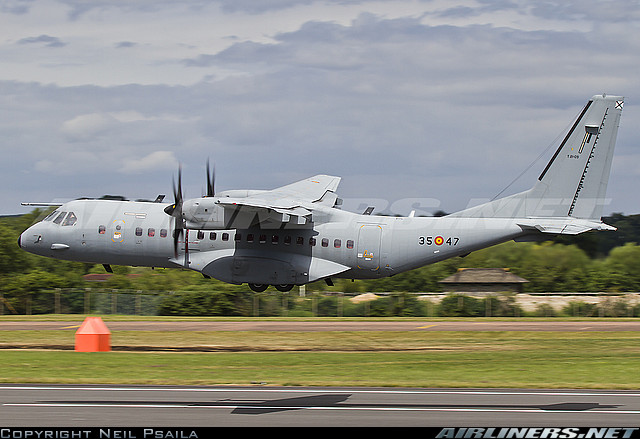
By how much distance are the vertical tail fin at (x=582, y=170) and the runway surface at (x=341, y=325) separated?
23.0ft

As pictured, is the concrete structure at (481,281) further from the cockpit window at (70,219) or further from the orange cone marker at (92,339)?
the orange cone marker at (92,339)

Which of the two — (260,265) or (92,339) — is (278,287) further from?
(92,339)

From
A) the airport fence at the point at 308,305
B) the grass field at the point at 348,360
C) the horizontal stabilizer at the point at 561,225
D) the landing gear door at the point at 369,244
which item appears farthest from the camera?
the airport fence at the point at 308,305

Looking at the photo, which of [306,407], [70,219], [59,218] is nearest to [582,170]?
[306,407]

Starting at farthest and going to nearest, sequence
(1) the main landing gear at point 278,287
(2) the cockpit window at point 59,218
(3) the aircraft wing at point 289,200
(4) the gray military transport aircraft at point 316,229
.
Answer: (1) the main landing gear at point 278,287 < (2) the cockpit window at point 59,218 < (4) the gray military transport aircraft at point 316,229 < (3) the aircraft wing at point 289,200

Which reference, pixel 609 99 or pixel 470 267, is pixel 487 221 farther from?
pixel 470 267

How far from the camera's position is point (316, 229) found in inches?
1446

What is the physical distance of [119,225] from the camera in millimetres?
37125

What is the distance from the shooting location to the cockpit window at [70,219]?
37.7 metres

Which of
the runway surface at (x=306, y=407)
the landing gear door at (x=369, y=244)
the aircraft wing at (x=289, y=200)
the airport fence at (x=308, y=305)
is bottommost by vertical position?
the airport fence at (x=308, y=305)

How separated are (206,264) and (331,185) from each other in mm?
9006

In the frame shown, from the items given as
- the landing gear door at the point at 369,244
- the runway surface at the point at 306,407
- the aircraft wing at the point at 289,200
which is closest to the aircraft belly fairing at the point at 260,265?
the landing gear door at the point at 369,244

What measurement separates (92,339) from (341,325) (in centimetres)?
1498

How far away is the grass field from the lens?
2366cm
